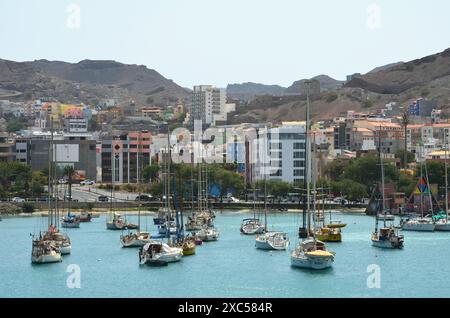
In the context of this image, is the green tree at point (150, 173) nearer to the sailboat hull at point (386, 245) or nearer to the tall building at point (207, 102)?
the sailboat hull at point (386, 245)

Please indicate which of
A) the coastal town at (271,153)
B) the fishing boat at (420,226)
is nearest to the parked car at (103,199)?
the coastal town at (271,153)

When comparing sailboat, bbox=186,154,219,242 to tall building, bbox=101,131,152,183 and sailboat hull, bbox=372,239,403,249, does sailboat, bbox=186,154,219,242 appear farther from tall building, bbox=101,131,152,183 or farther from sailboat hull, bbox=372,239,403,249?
tall building, bbox=101,131,152,183

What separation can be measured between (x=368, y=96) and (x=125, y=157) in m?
87.2

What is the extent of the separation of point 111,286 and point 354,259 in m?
10.7

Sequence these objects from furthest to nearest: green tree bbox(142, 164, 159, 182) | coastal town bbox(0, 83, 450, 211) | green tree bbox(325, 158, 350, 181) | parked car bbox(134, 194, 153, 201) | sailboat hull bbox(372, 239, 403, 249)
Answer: green tree bbox(325, 158, 350, 181) < green tree bbox(142, 164, 159, 182) < coastal town bbox(0, 83, 450, 211) < parked car bbox(134, 194, 153, 201) < sailboat hull bbox(372, 239, 403, 249)

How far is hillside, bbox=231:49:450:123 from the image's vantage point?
571 feet

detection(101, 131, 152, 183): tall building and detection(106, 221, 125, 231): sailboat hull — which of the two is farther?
detection(101, 131, 152, 183): tall building

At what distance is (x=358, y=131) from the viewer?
122 metres

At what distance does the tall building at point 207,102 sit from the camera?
604 feet

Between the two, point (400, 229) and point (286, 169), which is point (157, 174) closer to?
point (286, 169)

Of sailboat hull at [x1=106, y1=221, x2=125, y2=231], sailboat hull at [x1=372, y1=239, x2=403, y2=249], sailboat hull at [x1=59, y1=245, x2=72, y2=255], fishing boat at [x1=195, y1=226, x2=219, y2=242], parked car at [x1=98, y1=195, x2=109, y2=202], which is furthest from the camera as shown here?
parked car at [x1=98, y1=195, x2=109, y2=202]

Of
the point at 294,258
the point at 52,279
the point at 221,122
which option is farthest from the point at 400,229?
the point at 221,122

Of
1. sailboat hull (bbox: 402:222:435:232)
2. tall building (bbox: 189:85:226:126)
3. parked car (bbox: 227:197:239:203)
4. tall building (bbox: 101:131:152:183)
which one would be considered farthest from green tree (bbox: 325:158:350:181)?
tall building (bbox: 189:85:226:126)

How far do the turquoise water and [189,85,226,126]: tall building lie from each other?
5152 inches
